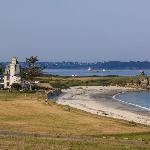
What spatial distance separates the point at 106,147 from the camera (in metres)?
25.8

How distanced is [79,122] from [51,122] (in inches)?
121

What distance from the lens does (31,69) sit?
419 feet

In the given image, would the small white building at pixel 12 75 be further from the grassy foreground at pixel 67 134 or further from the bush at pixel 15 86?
the grassy foreground at pixel 67 134

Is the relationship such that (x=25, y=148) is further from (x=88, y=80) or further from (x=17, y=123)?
(x=88, y=80)

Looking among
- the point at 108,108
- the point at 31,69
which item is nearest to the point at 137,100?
the point at 31,69

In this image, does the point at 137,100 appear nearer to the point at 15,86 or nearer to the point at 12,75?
the point at 15,86

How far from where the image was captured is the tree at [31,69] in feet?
419

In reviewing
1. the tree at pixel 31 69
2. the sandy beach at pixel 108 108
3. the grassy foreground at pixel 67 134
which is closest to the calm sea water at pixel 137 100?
the sandy beach at pixel 108 108

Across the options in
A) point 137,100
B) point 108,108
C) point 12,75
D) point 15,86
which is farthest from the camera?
point 12,75

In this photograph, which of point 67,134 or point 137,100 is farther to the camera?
point 137,100

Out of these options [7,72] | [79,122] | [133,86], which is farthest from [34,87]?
[79,122]

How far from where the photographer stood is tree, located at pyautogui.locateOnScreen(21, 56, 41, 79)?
12756 centimetres

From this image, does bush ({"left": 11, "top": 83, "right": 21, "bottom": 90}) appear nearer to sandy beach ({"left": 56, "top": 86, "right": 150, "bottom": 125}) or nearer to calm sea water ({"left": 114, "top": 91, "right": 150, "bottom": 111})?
sandy beach ({"left": 56, "top": 86, "right": 150, "bottom": 125})

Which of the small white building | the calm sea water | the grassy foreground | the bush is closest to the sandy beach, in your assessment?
the calm sea water
